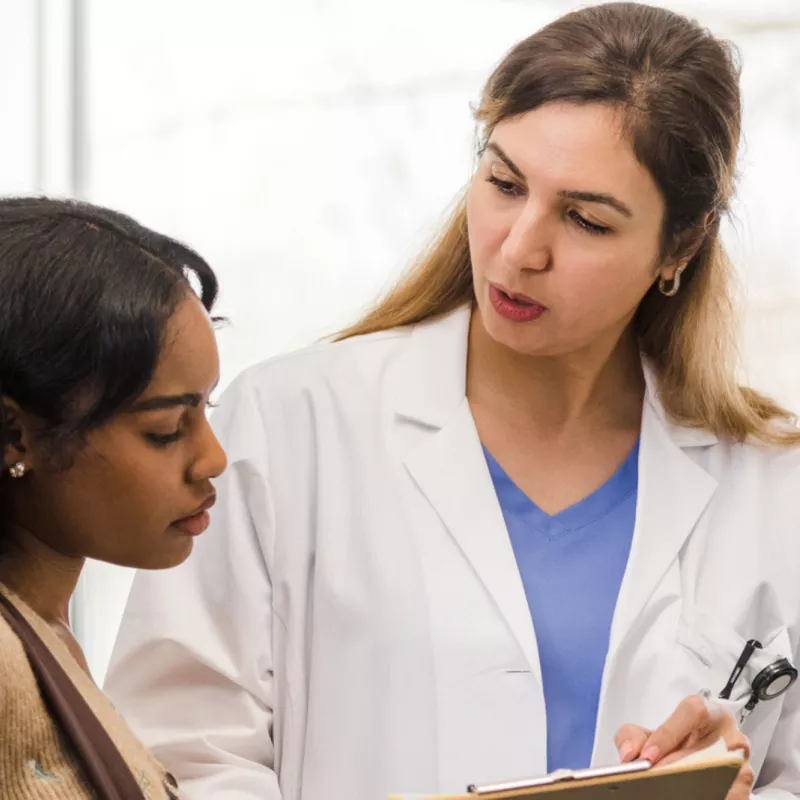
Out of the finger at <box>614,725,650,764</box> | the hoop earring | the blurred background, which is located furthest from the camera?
the blurred background

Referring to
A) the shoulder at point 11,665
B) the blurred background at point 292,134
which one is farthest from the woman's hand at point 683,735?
the blurred background at point 292,134

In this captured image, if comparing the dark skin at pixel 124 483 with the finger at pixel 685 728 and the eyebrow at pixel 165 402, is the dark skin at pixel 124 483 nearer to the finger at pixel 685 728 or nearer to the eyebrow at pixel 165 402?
the eyebrow at pixel 165 402

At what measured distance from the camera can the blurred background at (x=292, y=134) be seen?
2385 millimetres

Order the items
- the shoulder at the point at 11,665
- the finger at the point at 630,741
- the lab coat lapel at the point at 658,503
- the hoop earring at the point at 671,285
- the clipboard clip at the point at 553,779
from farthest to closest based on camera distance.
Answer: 1. the hoop earring at the point at 671,285
2. the lab coat lapel at the point at 658,503
3. the finger at the point at 630,741
4. the clipboard clip at the point at 553,779
5. the shoulder at the point at 11,665

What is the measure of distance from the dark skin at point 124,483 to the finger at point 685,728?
1.65 feet

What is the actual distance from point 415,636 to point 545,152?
522 millimetres

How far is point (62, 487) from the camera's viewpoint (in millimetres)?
956

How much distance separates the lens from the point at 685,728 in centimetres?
126

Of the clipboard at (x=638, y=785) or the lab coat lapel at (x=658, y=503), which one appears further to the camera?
the lab coat lapel at (x=658, y=503)

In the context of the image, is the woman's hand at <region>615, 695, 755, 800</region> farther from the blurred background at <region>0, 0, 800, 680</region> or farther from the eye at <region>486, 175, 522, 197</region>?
the blurred background at <region>0, 0, 800, 680</region>

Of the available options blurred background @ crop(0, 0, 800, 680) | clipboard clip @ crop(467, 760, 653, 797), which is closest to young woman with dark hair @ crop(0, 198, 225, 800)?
clipboard clip @ crop(467, 760, 653, 797)

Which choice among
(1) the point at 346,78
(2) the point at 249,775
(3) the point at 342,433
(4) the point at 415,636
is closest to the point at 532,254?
(3) the point at 342,433

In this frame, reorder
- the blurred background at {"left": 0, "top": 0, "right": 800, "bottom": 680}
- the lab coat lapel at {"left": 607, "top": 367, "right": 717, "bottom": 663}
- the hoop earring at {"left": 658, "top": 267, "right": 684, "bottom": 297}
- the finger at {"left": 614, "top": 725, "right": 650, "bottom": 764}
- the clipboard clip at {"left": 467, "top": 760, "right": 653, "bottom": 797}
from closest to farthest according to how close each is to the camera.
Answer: the clipboard clip at {"left": 467, "top": 760, "right": 653, "bottom": 797}, the finger at {"left": 614, "top": 725, "right": 650, "bottom": 764}, the lab coat lapel at {"left": 607, "top": 367, "right": 717, "bottom": 663}, the hoop earring at {"left": 658, "top": 267, "right": 684, "bottom": 297}, the blurred background at {"left": 0, "top": 0, "right": 800, "bottom": 680}

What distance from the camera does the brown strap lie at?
88 cm
